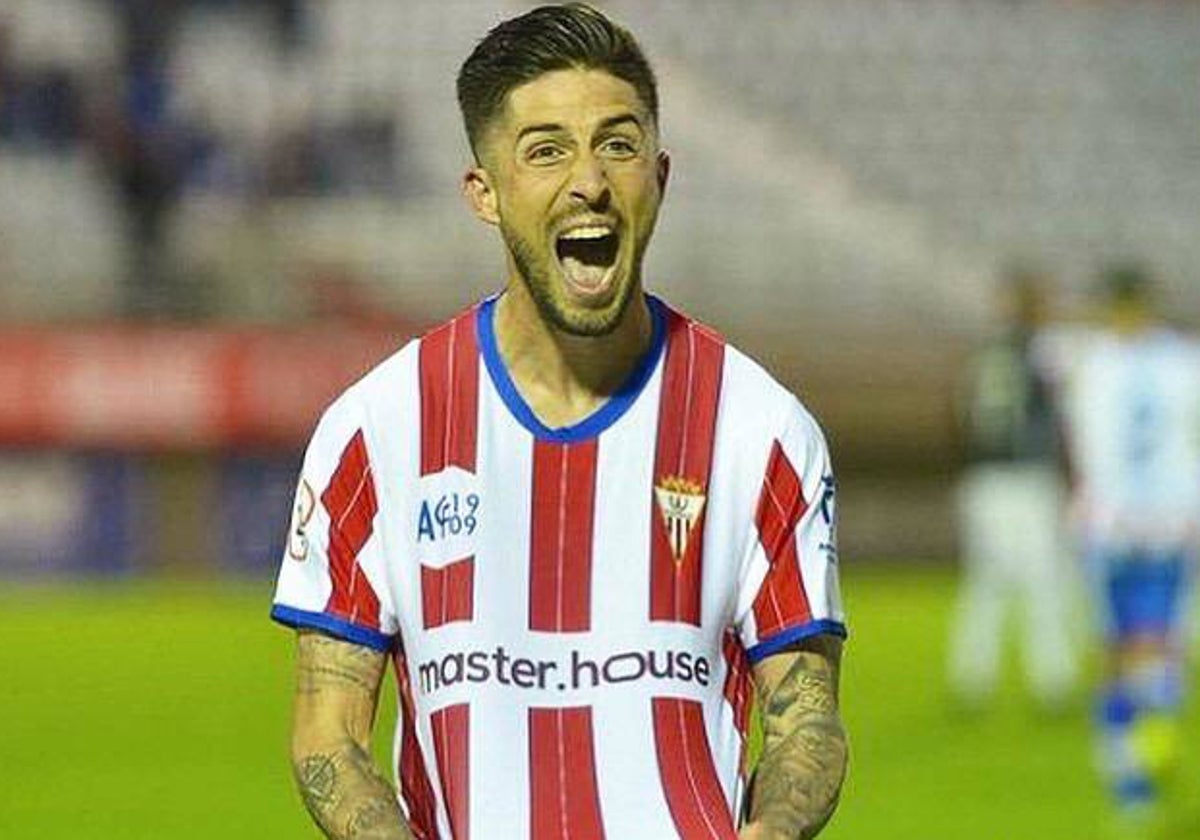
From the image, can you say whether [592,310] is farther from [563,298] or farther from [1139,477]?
[1139,477]

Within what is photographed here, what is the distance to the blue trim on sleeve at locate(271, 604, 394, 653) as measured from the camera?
442 cm

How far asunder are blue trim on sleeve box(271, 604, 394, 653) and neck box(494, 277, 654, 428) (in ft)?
1.23

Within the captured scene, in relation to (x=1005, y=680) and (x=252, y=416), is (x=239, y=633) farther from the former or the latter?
(x=1005, y=680)

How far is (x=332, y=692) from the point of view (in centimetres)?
441

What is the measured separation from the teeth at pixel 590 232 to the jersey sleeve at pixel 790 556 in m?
0.46

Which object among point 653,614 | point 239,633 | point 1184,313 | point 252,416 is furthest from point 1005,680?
point 653,614

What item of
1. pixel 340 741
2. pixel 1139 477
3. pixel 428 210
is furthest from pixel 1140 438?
pixel 428 210

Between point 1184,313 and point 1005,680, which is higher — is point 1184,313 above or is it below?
above

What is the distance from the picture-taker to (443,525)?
4.46 meters

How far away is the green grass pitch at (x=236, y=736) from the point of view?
13586mm

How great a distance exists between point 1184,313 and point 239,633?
1008 centimetres

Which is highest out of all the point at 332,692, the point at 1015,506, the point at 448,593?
the point at 1015,506

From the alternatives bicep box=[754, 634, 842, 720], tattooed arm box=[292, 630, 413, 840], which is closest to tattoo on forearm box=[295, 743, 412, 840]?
tattooed arm box=[292, 630, 413, 840]

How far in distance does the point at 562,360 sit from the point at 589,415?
0.09m
